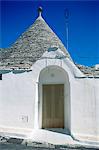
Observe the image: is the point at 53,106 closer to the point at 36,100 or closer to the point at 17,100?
the point at 36,100

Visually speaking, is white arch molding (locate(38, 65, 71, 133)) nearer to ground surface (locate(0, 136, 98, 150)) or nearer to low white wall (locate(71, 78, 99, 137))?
low white wall (locate(71, 78, 99, 137))

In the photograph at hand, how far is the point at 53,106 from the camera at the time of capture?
10.2m

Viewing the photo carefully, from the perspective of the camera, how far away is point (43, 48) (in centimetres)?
1323

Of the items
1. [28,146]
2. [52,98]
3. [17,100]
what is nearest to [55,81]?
[52,98]

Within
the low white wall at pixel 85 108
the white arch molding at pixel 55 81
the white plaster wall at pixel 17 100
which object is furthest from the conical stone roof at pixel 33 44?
the low white wall at pixel 85 108

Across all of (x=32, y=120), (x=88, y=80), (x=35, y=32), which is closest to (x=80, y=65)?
(x=88, y=80)

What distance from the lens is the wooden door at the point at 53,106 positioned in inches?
400

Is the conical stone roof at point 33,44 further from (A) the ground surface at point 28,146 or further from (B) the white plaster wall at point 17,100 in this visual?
(A) the ground surface at point 28,146

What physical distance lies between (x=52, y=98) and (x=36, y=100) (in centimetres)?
95

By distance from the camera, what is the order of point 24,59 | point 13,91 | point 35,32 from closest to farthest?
point 13,91 < point 24,59 < point 35,32

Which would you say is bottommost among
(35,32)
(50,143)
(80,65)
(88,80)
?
(50,143)

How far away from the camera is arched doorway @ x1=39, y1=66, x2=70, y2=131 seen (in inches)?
399

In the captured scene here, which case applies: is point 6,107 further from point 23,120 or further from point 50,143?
point 50,143

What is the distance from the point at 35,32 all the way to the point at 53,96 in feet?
18.3
